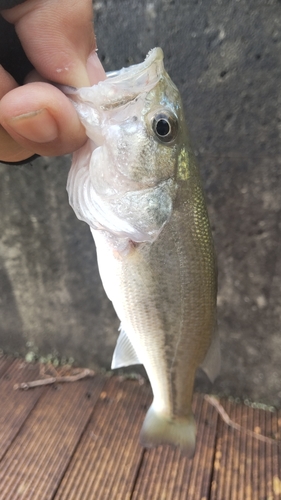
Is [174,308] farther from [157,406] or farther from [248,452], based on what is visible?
[248,452]

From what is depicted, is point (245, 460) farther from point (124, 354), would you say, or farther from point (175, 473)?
point (124, 354)

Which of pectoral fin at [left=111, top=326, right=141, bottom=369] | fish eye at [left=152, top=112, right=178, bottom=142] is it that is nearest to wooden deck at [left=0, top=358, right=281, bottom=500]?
pectoral fin at [left=111, top=326, right=141, bottom=369]

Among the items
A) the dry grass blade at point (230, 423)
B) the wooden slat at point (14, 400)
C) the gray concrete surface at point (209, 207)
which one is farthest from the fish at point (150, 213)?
the wooden slat at point (14, 400)

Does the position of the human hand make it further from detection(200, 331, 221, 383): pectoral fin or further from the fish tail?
the fish tail

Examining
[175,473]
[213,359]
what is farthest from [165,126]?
[175,473]

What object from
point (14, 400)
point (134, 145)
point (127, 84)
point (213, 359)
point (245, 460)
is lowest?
point (245, 460)

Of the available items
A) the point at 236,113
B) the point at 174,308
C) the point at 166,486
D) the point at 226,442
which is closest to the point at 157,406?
the point at 174,308

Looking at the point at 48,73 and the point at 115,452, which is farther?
the point at 115,452
